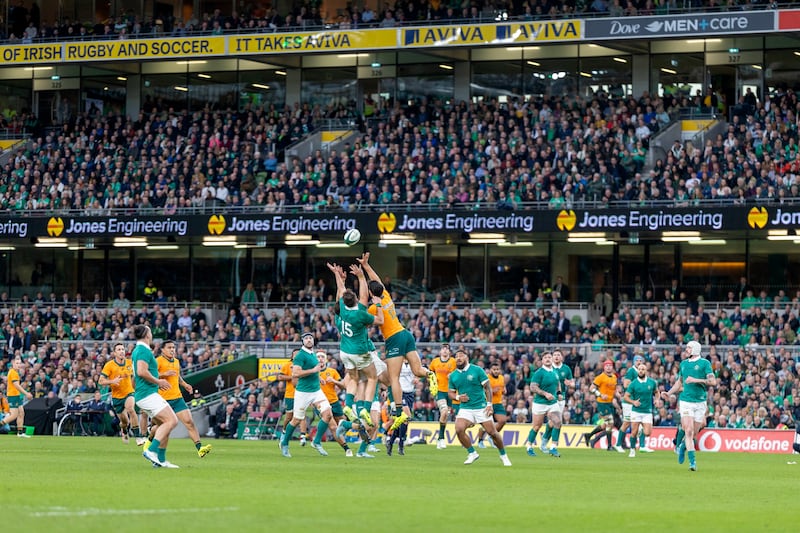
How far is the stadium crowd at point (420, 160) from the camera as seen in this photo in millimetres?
47125

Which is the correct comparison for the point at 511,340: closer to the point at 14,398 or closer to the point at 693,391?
the point at 14,398

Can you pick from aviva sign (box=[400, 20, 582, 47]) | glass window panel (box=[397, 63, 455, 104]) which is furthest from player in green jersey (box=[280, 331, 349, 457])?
glass window panel (box=[397, 63, 455, 104])

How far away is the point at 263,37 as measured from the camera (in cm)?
5556

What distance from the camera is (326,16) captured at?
56.8 meters

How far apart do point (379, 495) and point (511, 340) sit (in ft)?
96.1

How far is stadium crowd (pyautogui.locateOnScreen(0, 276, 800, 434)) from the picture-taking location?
3922 cm

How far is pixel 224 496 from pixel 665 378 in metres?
25.8

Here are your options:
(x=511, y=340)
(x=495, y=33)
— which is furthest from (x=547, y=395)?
(x=495, y=33)

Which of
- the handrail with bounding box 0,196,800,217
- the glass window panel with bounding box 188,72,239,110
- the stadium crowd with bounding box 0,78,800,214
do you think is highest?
the glass window panel with bounding box 188,72,239,110

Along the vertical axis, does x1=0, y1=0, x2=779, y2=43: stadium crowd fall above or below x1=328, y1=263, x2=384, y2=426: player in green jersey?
above

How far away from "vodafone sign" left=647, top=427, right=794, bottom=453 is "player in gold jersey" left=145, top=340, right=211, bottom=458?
51.3ft

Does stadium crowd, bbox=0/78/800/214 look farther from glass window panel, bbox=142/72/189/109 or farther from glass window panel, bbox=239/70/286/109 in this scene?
glass window panel, bbox=239/70/286/109

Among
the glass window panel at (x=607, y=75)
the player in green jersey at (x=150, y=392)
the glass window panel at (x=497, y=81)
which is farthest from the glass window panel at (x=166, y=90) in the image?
the player in green jersey at (x=150, y=392)

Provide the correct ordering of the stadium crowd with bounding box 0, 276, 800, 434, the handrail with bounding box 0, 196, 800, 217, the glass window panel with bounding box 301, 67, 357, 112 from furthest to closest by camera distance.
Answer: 1. the glass window panel with bounding box 301, 67, 357, 112
2. the handrail with bounding box 0, 196, 800, 217
3. the stadium crowd with bounding box 0, 276, 800, 434
